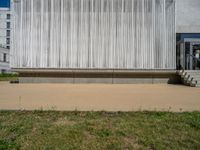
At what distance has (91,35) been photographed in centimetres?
1936

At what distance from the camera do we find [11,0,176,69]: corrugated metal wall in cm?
1927

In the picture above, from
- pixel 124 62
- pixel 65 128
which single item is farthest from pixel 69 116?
pixel 124 62

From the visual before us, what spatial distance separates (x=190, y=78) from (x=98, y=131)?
14.2 meters

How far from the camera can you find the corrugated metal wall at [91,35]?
1927 centimetres

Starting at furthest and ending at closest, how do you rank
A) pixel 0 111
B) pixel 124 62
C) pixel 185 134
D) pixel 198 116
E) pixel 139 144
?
pixel 124 62 → pixel 0 111 → pixel 198 116 → pixel 185 134 → pixel 139 144

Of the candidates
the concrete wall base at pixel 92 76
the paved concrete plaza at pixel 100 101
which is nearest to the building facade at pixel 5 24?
the concrete wall base at pixel 92 76

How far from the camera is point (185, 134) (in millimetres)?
5367

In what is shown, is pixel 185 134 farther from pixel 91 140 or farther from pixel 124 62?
pixel 124 62

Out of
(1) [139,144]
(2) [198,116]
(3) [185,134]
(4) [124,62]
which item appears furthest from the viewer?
(4) [124,62]

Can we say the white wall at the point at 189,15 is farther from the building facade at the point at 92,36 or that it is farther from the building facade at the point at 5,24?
the building facade at the point at 5,24

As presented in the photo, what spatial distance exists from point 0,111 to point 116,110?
9.71ft

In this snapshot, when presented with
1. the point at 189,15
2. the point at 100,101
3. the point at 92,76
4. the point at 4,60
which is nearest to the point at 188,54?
the point at 189,15

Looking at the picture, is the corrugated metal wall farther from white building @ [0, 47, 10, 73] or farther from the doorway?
white building @ [0, 47, 10, 73]

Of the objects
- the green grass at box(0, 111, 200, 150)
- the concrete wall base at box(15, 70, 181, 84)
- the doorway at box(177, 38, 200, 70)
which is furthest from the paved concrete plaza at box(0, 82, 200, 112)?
the doorway at box(177, 38, 200, 70)
